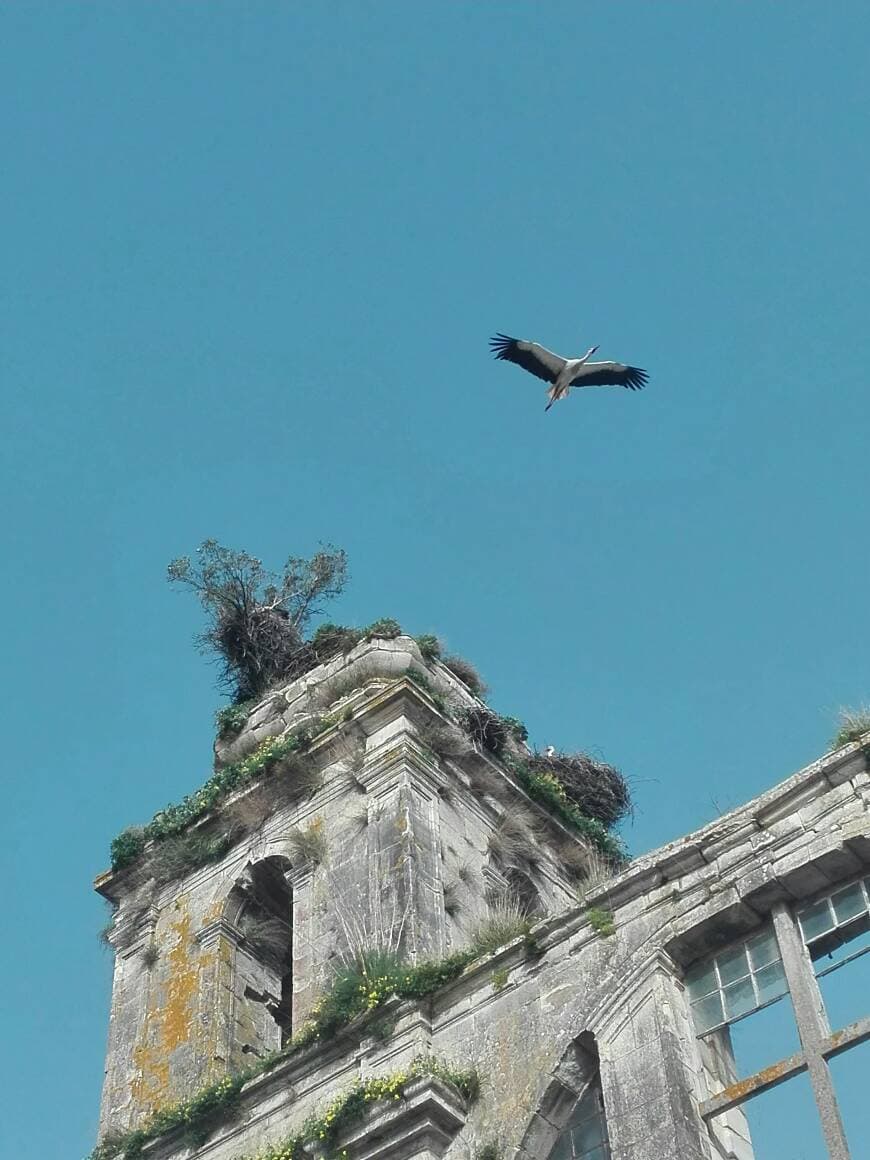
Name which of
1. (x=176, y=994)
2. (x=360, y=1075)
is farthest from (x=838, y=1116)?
(x=176, y=994)

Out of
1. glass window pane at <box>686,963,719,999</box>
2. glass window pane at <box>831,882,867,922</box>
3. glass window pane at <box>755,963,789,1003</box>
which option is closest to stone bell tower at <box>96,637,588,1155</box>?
glass window pane at <box>686,963,719,999</box>

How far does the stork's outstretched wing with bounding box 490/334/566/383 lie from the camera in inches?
730

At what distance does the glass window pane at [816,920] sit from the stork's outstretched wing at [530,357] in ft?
26.1

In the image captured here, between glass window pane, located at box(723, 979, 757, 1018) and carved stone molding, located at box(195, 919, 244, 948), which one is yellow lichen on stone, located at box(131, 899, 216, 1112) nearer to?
carved stone molding, located at box(195, 919, 244, 948)

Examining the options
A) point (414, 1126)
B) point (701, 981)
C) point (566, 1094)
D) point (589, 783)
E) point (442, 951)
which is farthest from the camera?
point (589, 783)

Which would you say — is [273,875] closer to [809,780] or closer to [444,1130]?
[444,1130]

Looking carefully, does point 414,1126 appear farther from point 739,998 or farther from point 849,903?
point 849,903

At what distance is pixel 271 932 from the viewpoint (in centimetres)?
1808

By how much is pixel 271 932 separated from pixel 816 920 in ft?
24.6

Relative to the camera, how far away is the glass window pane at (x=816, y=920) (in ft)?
38.5

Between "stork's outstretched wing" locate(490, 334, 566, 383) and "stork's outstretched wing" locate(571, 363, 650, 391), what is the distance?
289 millimetres

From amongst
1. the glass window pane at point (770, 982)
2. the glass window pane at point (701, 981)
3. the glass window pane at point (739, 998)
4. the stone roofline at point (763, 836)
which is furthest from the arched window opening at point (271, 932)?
the glass window pane at point (770, 982)

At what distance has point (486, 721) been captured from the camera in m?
18.8

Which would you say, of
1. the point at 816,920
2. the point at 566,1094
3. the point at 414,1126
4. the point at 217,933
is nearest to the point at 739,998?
the point at 816,920
